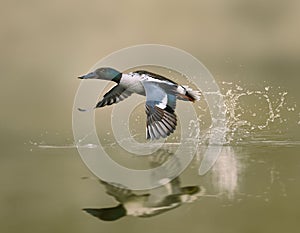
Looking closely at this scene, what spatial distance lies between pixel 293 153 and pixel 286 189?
0.54m

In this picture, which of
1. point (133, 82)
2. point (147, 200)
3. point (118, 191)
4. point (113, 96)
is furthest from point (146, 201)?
point (113, 96)

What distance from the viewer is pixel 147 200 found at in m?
2.18

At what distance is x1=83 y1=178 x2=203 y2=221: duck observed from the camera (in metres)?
2.06

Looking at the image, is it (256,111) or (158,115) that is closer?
(158,115)

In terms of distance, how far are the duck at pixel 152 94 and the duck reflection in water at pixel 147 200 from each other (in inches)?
13.7

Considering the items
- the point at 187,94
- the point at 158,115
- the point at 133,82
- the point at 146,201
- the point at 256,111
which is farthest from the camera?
the point at 256,111

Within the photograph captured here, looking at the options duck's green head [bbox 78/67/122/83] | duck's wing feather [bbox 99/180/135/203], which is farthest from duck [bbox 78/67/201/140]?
duck's wing feather [bbox 99/180/135/203]

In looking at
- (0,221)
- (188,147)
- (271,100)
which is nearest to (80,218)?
(0,221)

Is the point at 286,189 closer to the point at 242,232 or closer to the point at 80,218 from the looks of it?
the point at 242,232

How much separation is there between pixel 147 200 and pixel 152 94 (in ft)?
2.08

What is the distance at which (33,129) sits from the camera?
3262 mm

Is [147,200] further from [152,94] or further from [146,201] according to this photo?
[152,94]

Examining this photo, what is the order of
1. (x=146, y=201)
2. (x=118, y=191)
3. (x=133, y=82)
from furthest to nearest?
(x=133, y=82), (x=118, y=191), (x=146, y=201)

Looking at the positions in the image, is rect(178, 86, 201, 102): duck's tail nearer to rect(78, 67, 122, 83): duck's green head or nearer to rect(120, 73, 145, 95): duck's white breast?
Result: rect(120, 73, 145, 95): duck's white breast
